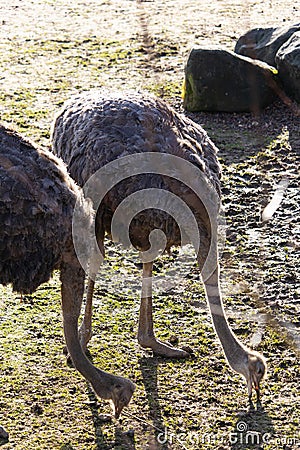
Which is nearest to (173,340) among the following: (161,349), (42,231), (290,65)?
(161,349)

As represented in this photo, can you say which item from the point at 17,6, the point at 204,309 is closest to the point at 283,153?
the point at 204,309

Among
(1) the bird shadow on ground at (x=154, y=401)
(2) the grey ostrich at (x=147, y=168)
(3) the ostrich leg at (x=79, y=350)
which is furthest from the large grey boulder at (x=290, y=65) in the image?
(3) the ostrich leg at (x=79, y=350)

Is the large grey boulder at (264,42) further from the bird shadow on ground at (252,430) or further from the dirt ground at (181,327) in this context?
the bird shadow on ground at (252,430)

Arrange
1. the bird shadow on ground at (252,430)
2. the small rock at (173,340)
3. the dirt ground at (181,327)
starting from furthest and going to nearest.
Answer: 1. the small rock at (173,340)
2. the dirt ground at (181,327)
3. the bird shadow on ground at (252,430)

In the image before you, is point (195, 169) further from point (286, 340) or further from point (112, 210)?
point (286, 340)

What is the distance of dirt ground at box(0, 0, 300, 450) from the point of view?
411cm

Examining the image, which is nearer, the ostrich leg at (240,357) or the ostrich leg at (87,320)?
the ostrich leg at (240,357)

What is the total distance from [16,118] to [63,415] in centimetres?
394

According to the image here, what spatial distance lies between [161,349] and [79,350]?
2.87ft

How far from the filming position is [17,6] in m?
11.5

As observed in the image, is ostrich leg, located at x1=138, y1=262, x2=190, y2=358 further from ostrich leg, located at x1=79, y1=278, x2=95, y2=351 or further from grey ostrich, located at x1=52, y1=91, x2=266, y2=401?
ostrich leg, located at x1=79, y1=278, x2=95, y2=351

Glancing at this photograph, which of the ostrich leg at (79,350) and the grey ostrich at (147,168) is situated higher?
the grey ostrich at (147,168)

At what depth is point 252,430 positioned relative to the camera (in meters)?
4.07

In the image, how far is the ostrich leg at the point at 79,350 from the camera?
384cm
